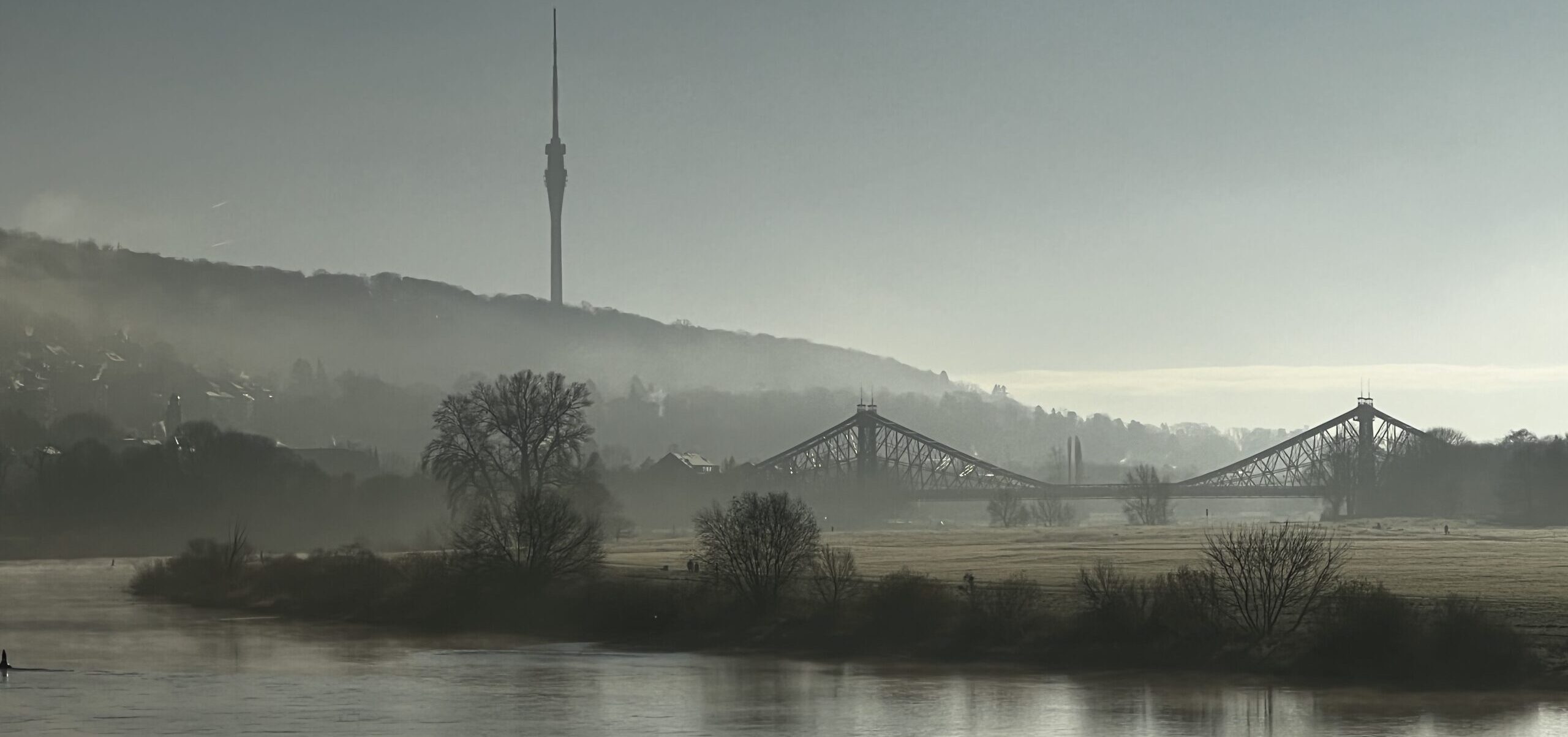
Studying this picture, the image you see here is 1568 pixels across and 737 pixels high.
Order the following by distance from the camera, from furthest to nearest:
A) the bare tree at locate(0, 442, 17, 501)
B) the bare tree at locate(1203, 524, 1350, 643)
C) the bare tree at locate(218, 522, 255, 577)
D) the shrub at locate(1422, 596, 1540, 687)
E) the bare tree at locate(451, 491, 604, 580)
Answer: the bare tree at locate(0, 442, 17, 501)
the bare tree at locate(218, 522, 255, 577)
the bare tree at locate(451, 491, 604, 580)
the bare tree at locate(1203, 524, 1350, 643)
the shrub at locate(1422, 596, 1540, 687)

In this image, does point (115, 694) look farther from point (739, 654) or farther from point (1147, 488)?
point (1147, 488)

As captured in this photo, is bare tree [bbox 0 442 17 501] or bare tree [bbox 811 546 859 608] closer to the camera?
bare tree [bbox 811 546 859 608]

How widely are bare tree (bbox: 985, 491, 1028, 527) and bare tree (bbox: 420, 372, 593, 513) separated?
9720cm

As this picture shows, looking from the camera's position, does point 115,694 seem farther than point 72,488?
No

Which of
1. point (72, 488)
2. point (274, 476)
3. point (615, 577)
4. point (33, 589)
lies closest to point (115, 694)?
point (615, 577)

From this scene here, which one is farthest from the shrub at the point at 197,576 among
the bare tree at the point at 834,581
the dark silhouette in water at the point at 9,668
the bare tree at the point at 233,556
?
the bare tree at the point at 834,581

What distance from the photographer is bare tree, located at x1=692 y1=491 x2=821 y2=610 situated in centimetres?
6906

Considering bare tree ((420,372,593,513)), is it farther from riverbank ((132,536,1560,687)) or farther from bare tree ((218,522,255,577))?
bare tree ((218,522,255,577))

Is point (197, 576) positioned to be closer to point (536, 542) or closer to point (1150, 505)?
point (536, 542)

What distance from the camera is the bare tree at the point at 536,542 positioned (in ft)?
259

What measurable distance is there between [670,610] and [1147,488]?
5361 inches

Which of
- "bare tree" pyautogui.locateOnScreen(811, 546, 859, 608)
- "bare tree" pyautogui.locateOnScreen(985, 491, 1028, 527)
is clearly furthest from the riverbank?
"bare tree" pyautogui.locateOnScreen(985, 491, 1028, 527)

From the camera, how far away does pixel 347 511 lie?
142m

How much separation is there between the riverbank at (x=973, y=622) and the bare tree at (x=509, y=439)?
718cm
